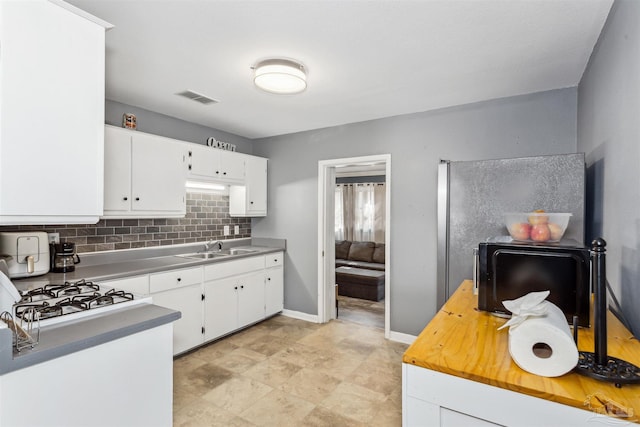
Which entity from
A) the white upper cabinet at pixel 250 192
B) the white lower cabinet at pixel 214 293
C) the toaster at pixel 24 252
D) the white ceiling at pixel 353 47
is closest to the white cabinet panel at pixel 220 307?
the white lower cabinet at pixel 214 293

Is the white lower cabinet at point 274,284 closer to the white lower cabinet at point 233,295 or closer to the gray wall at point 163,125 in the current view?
the white lower cabinet at point 233,295

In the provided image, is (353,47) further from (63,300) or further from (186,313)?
(186,313)

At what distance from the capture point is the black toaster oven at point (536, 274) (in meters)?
1.30

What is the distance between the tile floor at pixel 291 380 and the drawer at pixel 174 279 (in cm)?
72

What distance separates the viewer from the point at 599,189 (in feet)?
6.34

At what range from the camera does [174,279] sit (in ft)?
9.87

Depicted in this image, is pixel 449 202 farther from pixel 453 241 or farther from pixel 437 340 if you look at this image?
pixel 437 340

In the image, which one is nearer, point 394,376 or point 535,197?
point 535,197

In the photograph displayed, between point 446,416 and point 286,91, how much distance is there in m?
2.18

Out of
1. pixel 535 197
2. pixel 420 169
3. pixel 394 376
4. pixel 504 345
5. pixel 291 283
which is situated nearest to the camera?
pixel 504 345

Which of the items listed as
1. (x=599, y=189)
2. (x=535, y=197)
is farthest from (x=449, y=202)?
(x=599, y=189)

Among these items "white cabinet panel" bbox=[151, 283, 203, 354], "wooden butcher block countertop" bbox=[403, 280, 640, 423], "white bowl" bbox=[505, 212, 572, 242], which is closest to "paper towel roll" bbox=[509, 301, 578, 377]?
"wooden butcher block countertop" bbox=[403, 280, 640, 423]

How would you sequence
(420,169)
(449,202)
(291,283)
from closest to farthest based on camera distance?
(449,202) < (420,169) < (291,283)

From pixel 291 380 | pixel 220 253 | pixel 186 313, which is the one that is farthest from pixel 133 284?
pixel 291 380
